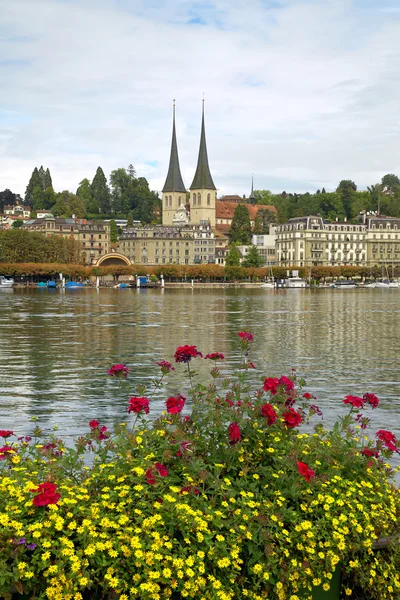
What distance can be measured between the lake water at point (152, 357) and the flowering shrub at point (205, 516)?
2.33 metres

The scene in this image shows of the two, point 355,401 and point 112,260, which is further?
point 112,260

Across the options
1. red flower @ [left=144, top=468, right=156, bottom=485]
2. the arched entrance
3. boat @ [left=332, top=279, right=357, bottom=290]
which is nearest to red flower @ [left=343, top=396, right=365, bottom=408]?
red flower @ [left=144, top=468, right=156, bottom=485]

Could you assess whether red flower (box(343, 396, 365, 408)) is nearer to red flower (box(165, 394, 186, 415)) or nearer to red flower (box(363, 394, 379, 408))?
red flower (box(363, 394, 379, 408))

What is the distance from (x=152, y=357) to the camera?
99.4 feet

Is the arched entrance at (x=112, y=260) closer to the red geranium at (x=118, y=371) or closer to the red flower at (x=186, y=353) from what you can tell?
the red geranium at (x=118, y=371)

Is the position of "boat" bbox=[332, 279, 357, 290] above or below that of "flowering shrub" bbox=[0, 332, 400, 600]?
below

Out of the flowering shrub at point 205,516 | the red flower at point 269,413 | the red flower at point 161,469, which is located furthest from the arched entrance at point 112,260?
the red flower at point 161,469

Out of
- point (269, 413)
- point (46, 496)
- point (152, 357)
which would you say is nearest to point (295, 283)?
point (152, 357)

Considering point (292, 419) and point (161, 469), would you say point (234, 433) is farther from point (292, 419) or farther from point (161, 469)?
point (161, 469)

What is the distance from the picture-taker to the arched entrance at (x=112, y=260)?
19512 centimetres

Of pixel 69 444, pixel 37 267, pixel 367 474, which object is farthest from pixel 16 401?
pixel 37 267

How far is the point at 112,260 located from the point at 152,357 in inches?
6733

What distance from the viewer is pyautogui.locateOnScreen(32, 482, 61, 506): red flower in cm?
594

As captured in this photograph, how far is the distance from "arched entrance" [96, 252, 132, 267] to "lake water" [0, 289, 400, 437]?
13868 cm
